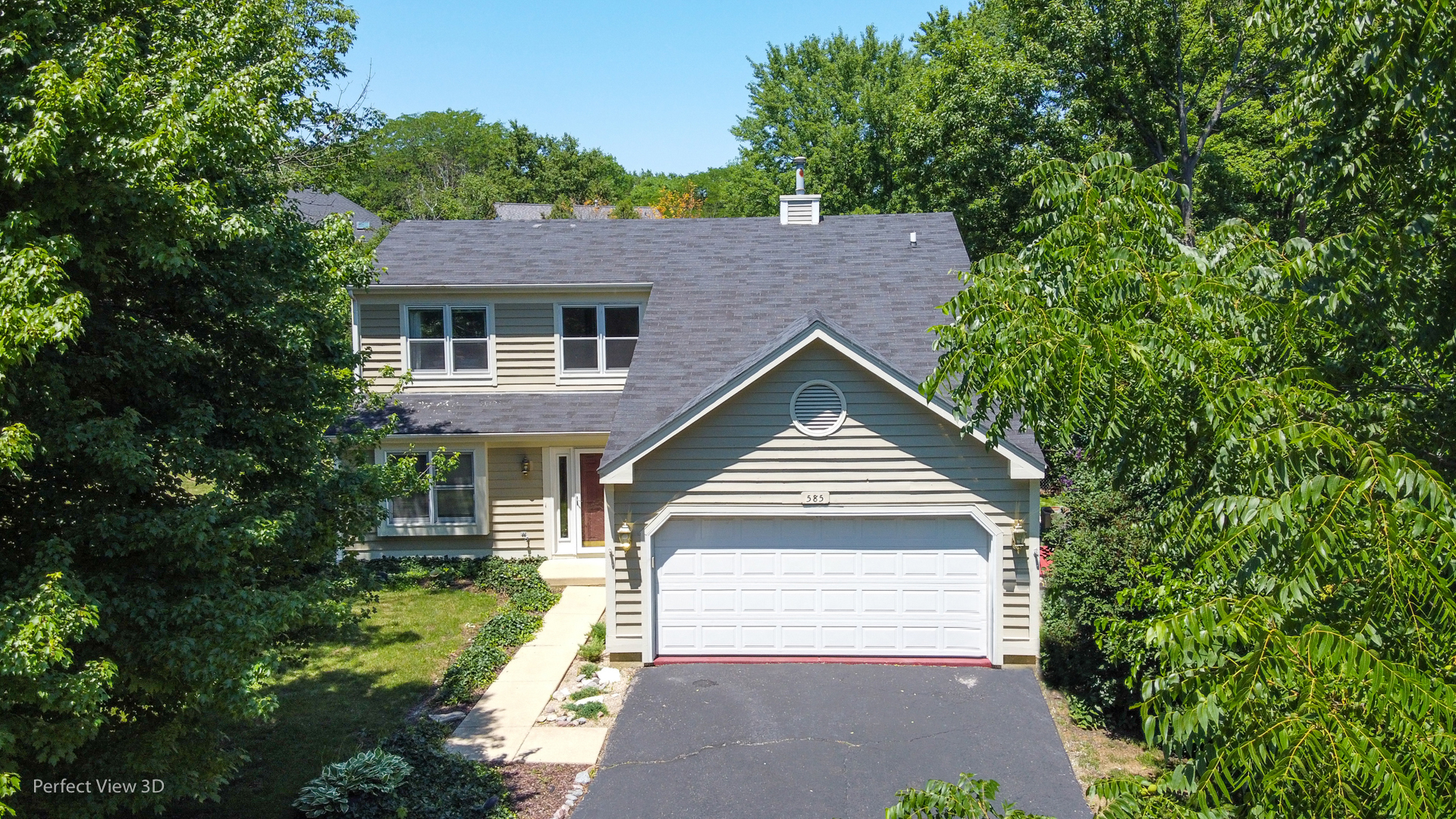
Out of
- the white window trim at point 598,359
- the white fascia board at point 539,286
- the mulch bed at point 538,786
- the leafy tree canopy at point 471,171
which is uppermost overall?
the leafy tree canopy at point 471,171

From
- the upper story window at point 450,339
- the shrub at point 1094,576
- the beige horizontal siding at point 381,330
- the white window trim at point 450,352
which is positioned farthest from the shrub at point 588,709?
the beige horizontal siding at point 381,330

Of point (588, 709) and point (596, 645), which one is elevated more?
point (596, 645)

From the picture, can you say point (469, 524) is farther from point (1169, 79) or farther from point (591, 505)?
point (1169, 79)

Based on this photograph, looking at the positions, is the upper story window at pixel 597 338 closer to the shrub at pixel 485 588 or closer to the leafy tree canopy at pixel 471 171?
the shrub at pixel 485 588

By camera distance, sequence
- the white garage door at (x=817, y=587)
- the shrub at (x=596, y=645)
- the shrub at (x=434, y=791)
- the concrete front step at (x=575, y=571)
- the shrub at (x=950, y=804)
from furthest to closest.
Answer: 1. the concrete front step at (x=575, y=571)
2. the shrub at (x=596, y=645)
3. the white garage door at (x=817, y=587)
4. the shrub at (x=434, y=791)
5. the shrub at (x=950, y=804)

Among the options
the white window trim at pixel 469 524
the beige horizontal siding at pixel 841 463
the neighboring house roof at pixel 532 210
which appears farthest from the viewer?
the neighboring house roof at pixel 532 210

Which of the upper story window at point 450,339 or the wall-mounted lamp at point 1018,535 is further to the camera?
the upper story window at point 450,339

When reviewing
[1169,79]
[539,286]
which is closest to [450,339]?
[539,286]
